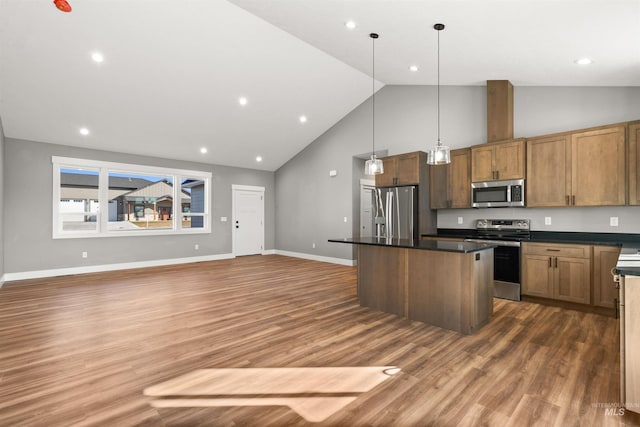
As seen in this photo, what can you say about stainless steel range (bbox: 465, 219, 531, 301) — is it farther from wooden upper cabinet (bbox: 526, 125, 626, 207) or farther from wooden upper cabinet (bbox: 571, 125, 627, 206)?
wooden upper cabinet (bbox: 571, 125, 627, 206)

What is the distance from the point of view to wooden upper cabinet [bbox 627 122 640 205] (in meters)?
3.68

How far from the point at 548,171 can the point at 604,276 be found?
1.47 metres

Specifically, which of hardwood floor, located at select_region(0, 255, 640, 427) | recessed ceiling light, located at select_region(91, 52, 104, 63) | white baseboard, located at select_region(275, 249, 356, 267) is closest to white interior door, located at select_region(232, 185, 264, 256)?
white baseboard, located at select_region(275, 249, 356, 267)

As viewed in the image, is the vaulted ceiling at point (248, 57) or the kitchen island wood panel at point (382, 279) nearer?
the vaulted ceiling at point (248, 57)

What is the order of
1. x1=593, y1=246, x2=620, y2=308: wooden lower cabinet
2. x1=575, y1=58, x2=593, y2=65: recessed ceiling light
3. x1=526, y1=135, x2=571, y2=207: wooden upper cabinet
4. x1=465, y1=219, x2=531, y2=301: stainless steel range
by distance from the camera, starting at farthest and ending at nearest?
x1=465, y1=219, x2=531, y2=301: stainless steel range, x1=526, y1=135, x2=571, y2=207: wooden upper cabinet, x1=593, y1=246, x2=620, y2=308: wooden lower cabinet, x1=575, y1=58, x2=593, y2=65: recessed ceiling light

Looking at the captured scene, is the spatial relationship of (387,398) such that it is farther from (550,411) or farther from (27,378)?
(27,378)

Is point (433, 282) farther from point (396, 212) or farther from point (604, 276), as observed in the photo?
point (396, 212)

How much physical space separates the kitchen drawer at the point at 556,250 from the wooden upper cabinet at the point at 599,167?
605 mm

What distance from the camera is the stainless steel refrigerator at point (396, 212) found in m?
5.65

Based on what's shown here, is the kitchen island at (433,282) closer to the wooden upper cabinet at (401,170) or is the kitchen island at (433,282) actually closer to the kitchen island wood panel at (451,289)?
the kitchen island wood panel at (451,289)

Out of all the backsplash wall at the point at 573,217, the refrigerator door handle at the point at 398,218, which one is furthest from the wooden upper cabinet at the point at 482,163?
the refrigerator door handle at the point at 398,218

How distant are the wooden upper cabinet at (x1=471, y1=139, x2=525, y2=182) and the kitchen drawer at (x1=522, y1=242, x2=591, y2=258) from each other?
1.01 meters

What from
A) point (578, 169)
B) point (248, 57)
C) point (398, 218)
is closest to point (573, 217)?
point (578, 169)

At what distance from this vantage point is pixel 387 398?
2105mm
